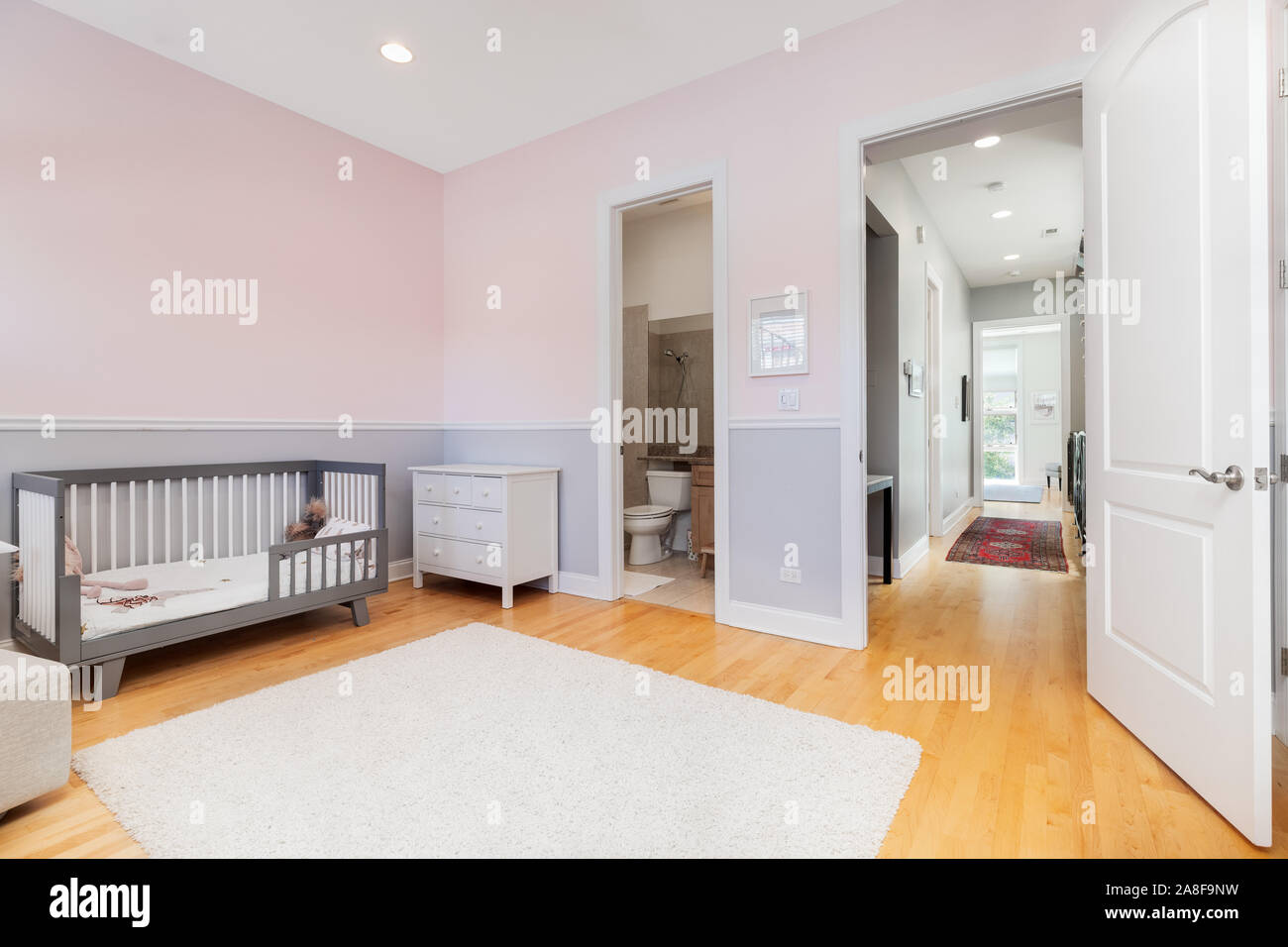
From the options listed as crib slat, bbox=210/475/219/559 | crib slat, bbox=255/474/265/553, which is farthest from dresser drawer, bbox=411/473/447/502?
crib slat, bbox=210/475/219/559

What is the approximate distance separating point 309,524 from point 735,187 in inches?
112

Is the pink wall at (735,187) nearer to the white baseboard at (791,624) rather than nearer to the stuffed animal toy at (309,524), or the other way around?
the white baseboard at (791,624)

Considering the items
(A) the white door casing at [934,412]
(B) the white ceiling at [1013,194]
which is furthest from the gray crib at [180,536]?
(A) the white door casing at [934,412]

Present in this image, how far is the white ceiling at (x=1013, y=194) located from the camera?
3.95 m

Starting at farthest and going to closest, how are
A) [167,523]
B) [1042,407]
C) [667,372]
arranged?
[1042,407], [667,372], [167,523]

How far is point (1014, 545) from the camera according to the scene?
17.1ft

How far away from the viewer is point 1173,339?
1708mm

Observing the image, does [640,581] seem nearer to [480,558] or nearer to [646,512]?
[646,512]

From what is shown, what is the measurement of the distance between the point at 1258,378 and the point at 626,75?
289 centimetres

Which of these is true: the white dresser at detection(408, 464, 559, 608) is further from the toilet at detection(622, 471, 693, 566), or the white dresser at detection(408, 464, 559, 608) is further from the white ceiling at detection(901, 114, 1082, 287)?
the white ceiling at detection(901, 114, 1082, 287)

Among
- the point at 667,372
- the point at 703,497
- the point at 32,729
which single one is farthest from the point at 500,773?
the point at 667,372

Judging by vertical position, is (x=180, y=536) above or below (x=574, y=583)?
above
